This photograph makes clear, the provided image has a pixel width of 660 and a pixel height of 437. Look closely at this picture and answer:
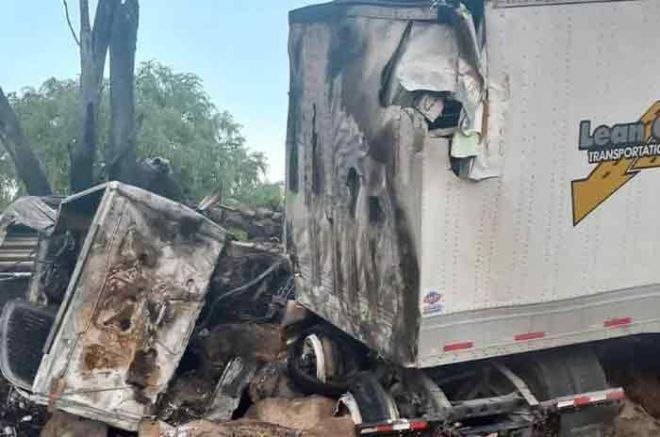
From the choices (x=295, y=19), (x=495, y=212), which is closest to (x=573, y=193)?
(x=495, y=212)

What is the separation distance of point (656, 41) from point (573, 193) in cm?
120

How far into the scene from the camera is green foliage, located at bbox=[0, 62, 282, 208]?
635 inches

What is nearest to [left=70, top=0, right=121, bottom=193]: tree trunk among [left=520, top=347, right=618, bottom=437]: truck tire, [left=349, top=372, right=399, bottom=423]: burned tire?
[left=349, top=372, right=399, bottom=423]: burned tire

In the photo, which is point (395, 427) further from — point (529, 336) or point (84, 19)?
point (84, 19)

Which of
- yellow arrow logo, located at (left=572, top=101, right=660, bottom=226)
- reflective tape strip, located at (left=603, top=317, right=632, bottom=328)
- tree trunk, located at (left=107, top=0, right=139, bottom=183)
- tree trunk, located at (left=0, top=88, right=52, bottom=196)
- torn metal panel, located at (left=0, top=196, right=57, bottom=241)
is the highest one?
tree trunk, located at (left=107, top=0, right=139, bottom=183)

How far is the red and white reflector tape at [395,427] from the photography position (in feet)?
15.3

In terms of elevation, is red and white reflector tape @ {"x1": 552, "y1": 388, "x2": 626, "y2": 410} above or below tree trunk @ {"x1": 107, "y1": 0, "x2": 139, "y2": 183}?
below

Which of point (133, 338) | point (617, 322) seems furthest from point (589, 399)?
point (133, 338)

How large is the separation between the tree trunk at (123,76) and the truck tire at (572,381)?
5.80m

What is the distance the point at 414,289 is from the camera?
4.36 m

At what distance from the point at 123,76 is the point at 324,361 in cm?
→ 551

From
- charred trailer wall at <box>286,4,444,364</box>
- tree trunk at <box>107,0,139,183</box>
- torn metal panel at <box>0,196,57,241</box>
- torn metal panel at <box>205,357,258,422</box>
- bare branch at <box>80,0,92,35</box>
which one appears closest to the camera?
charred trailer wall at <box>286,4,444,364</box>

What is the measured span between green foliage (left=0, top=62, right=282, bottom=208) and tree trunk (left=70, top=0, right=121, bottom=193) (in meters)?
4.56

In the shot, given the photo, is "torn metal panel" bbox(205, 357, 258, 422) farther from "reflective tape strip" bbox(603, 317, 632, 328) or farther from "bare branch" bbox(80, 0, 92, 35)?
"bare branch" bbox(80, 0, 92, 35)
